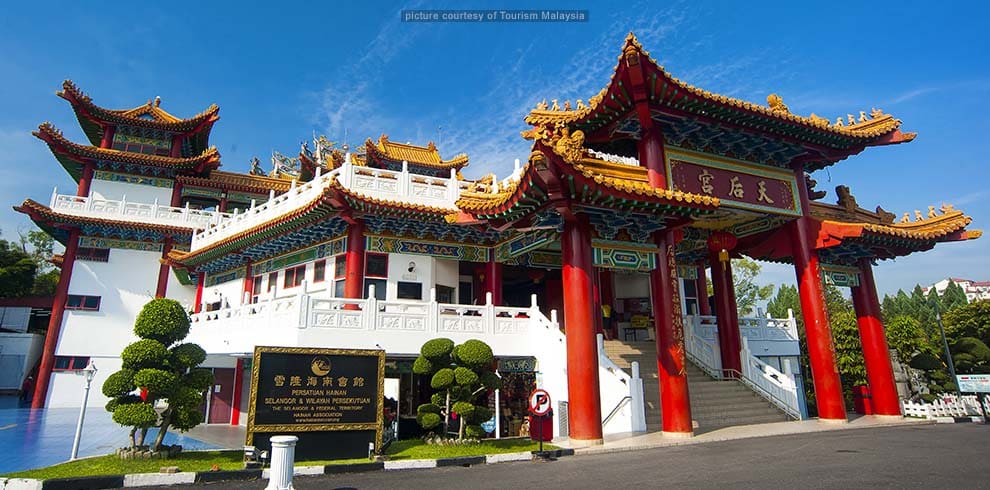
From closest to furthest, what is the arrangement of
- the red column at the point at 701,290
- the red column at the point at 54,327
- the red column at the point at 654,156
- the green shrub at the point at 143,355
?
the green shrub at the point at 143,355 < the red column at the point at 654,156 < the red column at the point at 701,290 < the red column at the point at 54,327

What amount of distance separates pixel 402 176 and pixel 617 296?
9.92m

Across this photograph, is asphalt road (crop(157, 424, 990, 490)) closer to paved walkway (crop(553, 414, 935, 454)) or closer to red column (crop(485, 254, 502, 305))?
paved walkway (crop(553, 414, 935, 454))

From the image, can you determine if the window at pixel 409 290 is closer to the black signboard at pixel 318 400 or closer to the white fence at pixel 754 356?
the black signboard at pixel 318 400

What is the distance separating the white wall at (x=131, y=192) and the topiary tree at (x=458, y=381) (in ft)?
80.5

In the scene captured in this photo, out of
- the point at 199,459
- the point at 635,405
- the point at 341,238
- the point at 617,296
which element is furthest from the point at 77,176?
the point at 635,405

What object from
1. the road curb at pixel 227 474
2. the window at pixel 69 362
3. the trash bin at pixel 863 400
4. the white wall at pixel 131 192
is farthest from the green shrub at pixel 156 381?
the white wall at pixel 131 192

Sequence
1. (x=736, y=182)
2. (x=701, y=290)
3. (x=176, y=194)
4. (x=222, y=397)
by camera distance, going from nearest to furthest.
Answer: (x=736, y=182) < (x=701, y=290) < (x=222, y=397) < (x=176, y=194)

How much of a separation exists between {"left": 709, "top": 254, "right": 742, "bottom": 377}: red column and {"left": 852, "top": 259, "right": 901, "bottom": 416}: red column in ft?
12.4

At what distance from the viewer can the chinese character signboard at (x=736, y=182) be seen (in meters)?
14.8

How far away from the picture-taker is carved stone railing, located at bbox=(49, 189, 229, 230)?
25.5 m

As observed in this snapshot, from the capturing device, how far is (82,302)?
83.7 ft

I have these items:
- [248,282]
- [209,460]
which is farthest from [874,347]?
[248,282]

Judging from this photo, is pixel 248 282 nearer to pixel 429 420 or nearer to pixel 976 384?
pixel 429 420

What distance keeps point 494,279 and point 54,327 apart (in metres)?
21.5
